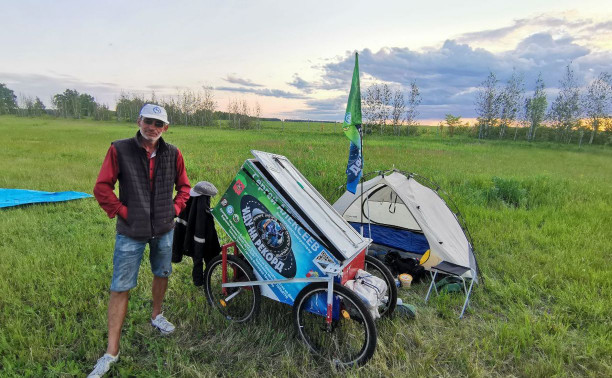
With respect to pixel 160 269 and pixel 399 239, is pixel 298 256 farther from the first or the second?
pixel 399 239

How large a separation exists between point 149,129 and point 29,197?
A: 7.52m

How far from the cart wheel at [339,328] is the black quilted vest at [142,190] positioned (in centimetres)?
157

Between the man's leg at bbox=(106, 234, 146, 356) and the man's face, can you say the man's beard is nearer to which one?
the man's face

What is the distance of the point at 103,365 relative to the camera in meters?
2.93

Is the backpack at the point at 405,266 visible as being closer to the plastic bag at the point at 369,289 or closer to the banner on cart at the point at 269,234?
the plastic bag at the point at 369,289

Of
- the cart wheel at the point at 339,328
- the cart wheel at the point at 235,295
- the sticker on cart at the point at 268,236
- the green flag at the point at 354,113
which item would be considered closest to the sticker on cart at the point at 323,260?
the cart wheel at the point at 339,328

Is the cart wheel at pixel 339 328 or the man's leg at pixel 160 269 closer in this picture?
the cart wheel at pixel 339 328

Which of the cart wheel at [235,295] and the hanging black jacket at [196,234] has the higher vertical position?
the hanging black jacket at [196,234]

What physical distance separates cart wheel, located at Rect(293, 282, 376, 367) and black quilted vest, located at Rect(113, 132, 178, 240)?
1.57 meters

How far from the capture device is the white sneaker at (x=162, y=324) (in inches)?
139

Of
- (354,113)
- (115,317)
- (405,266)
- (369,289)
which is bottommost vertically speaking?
(405,266)

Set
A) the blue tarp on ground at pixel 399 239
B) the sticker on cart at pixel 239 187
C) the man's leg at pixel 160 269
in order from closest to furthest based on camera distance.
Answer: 1. the man's leg at pixel 160 269
2. the sticker on cart at pixel 239 187
3. the blue tarp on ground at pixel 399 239

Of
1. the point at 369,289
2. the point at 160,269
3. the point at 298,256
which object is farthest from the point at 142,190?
the point at 369,289

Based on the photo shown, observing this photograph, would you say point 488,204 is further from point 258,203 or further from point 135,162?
point 135,162
